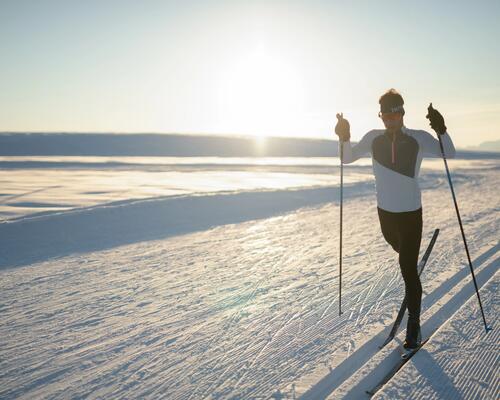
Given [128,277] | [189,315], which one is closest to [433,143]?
[189,315]

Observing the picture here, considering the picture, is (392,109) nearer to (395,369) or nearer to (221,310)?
(395,369)

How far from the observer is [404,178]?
11.3 ft

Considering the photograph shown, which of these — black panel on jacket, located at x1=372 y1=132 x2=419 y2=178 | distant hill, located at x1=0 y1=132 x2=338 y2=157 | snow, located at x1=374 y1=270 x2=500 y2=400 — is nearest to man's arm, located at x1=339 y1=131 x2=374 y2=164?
black panel on jacket, located at x1=372 y1=132 x2=419 y2=178

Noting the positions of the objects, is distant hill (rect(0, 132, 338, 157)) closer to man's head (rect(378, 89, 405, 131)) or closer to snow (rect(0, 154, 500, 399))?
snow (rect(0, 154, 500, 399))

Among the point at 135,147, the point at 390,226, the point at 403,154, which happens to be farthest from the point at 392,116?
the point at 135,147

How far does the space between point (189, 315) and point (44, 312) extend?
1.48m

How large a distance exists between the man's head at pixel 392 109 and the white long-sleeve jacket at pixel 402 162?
9 cm

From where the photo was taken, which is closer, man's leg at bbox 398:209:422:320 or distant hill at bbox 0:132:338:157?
man's leg at bbox 398:209:422:320

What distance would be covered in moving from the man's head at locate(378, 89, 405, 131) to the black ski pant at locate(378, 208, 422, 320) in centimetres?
73

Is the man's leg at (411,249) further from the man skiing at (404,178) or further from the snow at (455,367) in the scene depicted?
the snow at (455,367)

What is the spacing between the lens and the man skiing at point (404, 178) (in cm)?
342

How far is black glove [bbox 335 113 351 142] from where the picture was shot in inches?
157

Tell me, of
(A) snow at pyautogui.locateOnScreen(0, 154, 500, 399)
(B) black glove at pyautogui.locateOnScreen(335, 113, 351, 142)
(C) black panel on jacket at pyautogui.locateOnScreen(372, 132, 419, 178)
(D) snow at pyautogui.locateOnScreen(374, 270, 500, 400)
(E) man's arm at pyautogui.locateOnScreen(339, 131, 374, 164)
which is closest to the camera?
(D) snow at pyautogui.locateOnScreen(374, 270, 500, 400)

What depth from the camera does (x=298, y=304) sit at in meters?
4.39
